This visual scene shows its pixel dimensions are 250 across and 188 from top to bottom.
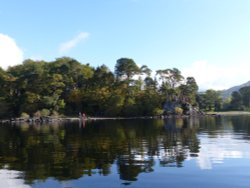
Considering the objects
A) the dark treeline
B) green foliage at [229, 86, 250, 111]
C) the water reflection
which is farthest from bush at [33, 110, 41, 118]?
green foliage at [229, 86, 250, 111]

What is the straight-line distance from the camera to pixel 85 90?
418ft

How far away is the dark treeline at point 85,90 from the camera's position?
4624 inches

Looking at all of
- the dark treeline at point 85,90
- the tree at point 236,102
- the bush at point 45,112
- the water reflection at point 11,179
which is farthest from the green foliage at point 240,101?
the water reflection at point 11,179

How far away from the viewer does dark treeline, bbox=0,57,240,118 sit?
117 metres

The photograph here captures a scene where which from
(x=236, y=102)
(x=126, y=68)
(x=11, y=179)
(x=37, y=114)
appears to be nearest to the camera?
(x=11, y=179)

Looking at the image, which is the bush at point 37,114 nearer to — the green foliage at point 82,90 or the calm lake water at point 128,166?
the green foliage at point 82,90

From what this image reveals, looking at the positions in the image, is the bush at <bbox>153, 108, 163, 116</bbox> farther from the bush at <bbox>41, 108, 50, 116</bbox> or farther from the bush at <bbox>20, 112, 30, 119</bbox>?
the bush at <bbox>20, 112, 30, 119</bbox>

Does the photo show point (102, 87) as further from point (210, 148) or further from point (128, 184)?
point (128, 184)

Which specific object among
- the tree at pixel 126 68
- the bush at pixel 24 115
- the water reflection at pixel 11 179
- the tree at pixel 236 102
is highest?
the tree at pixel 126 68

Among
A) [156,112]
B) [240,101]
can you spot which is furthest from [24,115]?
[240,101]

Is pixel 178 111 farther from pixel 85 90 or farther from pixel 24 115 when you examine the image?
pixel 24 115

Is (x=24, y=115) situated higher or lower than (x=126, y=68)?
lower

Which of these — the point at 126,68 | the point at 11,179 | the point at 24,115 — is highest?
the point at 126,68

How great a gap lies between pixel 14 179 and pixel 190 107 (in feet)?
393
